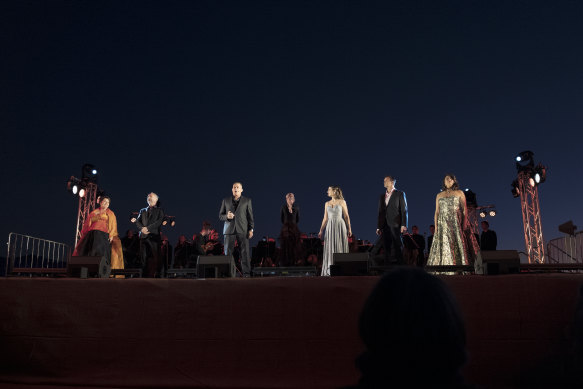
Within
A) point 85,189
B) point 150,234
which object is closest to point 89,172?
point 85,189

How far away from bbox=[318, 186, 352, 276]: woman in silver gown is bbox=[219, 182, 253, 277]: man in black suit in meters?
1.40

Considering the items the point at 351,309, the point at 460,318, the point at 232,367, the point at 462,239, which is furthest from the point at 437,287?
the point at 462,239

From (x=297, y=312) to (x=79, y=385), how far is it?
1.92m

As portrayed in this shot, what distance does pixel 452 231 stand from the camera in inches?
302

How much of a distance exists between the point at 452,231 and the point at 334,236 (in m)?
2.10

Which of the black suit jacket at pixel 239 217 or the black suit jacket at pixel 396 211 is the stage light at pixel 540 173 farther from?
the black suit jacket at pixel 239 217

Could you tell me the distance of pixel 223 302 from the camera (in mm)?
3811

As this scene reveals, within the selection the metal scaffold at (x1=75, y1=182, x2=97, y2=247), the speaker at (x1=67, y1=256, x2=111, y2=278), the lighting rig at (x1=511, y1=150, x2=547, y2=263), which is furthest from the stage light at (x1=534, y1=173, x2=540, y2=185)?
the metal scaffold at (x1=75, y1=182, x2=97, y2=247)

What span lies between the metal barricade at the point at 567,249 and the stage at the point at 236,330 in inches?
301

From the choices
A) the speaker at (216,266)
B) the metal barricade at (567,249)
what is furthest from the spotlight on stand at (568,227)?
the speaker at (216,266)

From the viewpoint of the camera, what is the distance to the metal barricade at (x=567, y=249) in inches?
392

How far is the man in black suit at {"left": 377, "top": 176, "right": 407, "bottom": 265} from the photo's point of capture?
8.24 meters

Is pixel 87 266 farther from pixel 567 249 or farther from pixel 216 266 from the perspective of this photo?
pixel 567 249

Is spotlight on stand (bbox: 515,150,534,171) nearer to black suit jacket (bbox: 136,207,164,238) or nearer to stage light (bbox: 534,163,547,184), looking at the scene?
stage light (bbox: 534,163,547,184)
